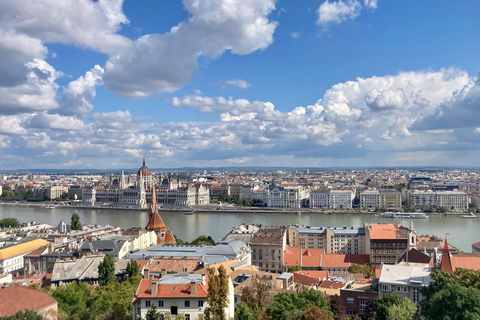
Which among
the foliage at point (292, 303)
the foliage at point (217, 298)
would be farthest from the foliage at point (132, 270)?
the foliage at point (217, 298)

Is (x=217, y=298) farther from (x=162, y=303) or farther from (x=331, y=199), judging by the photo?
(x=331, y=199)

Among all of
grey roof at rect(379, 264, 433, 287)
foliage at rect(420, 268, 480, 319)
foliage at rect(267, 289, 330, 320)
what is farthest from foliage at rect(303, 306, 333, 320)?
grey roof at rect(379, 264, 433, 287)

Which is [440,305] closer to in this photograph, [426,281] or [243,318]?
[426,281]

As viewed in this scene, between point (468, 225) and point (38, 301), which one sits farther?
point (468, 225)

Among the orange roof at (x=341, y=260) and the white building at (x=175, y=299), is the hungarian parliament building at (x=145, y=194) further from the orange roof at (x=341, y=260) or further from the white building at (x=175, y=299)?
the white building at (x=175, y=299)

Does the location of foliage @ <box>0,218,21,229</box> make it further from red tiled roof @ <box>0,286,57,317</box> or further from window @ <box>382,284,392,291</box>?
window @ <box>382,284,392,291</box>

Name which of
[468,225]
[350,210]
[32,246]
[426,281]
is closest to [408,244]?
[426,281]
